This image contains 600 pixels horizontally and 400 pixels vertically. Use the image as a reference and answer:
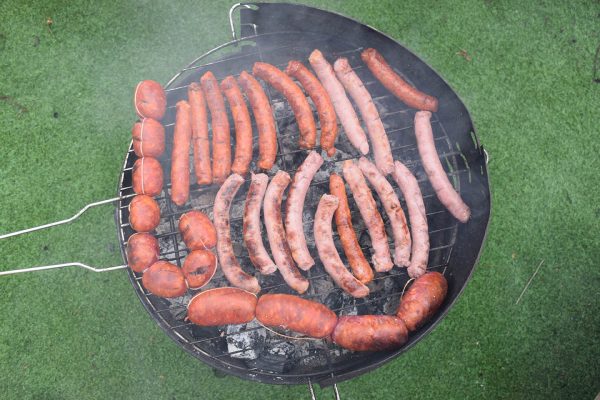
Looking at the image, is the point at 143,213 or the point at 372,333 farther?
the point at 143,213

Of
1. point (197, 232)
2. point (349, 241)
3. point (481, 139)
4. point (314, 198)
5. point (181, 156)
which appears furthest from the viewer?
point (481, 139)

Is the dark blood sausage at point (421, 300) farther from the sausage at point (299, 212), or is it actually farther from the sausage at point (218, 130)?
the sausage at point (218, 130)

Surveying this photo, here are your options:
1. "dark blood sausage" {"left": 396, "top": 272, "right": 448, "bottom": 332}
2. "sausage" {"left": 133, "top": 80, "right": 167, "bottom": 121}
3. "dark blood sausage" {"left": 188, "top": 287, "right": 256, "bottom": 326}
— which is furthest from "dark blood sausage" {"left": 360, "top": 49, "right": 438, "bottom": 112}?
"dark blood sausage" {"left": 188, "top": 287, "right": 256, "bottom": 326}

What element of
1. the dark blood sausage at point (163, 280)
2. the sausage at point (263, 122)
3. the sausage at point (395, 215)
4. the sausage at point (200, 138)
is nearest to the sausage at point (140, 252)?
the dark blood sausage at point (163, 280)

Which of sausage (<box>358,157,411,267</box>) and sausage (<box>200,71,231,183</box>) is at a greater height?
sausage (<box>200,71,231,183</box>)

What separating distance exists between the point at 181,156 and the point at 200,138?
0.23 meters

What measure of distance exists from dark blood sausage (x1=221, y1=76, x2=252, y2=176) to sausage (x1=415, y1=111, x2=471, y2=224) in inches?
59.7

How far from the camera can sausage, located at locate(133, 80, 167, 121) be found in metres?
3.83

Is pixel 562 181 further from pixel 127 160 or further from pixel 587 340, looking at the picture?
pixel 127 160

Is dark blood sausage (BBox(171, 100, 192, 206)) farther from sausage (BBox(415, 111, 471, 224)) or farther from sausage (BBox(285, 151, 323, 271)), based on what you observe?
sausage (BBox(415, 111, 471, 224))

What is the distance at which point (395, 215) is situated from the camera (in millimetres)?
3832

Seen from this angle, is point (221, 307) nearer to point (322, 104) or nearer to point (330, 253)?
point (330, 253)

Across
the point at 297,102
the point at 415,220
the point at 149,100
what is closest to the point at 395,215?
the point at 415,220

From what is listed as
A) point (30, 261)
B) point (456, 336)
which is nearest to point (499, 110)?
point (456, 336)
